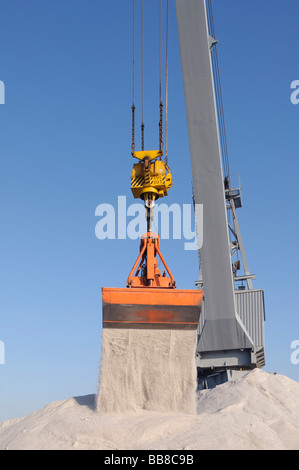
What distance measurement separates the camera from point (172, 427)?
10867mm

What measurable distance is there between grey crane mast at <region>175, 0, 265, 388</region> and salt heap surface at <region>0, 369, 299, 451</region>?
5.93 metres

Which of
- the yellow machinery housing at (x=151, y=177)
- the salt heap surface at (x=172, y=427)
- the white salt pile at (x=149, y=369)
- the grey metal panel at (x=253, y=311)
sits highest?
the yellow machinery housing at (x=151, y=177)

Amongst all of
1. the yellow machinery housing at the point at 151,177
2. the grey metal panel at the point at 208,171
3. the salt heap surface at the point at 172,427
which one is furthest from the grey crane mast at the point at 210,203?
the salt heap surface at the point at 172,427

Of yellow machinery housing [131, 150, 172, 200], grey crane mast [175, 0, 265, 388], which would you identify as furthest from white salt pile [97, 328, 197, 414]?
grey crane mast [175, 0, 265, 388]

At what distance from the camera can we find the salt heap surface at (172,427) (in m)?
10.3

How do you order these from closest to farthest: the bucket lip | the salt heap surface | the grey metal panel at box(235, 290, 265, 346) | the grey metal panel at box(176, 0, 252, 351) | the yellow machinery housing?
the salt heap surface → the bucket lip → the yellow machinery housing → the grey metal panel at box(176, 0, 252, 351) → the grey metal panel at box(235, 290, 265, 346)

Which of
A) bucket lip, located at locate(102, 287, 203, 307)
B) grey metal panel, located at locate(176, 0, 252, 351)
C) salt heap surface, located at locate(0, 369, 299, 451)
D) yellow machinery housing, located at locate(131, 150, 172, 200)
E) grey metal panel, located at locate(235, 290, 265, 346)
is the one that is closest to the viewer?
salt heap surface, located at locate(0, 369, 299, 451)

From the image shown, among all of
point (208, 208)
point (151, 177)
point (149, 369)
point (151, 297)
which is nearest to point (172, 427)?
point (149, 369)

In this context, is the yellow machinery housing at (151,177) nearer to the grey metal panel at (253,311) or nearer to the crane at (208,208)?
the crane at (208,208)

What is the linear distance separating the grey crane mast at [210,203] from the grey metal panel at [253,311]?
915 mm

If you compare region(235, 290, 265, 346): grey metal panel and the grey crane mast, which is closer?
the grey crane mast

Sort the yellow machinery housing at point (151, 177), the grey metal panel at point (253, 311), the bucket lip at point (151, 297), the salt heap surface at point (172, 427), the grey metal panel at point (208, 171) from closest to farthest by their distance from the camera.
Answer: the salt heap surface at point (172, 427) → the bucket lip at point (151, 297) → the yellow machinery housing at point (151, 177) → the grey metal panel at point (208, 171) → the grey metal panel at point (253, 311)

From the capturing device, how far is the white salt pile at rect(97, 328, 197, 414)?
39.7ft

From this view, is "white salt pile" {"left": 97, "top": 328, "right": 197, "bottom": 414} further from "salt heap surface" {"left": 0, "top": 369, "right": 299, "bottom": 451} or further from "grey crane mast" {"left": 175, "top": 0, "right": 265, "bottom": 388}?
"grey crane mast" {"left": 175, "top": 0, "right": 265, "bottom": 388}
